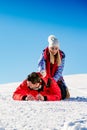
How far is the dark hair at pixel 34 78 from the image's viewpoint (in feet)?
26.5

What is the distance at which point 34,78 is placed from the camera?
8070 mm

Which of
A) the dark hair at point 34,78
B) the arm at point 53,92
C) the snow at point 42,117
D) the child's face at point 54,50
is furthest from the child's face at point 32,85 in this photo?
the snow at point 42,117

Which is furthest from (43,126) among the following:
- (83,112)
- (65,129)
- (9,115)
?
(83,112)

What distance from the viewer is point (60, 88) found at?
8.74 metres

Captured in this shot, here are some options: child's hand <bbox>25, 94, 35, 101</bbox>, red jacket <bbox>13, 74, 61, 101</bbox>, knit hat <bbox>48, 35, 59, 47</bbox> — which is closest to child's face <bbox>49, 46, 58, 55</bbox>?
knit hat <bbox>48, 35, 59, 47</bbox>

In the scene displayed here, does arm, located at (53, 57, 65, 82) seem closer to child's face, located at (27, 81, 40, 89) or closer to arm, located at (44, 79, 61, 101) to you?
arm, located at (44, 79, 61, 101)

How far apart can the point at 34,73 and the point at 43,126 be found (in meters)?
3.33

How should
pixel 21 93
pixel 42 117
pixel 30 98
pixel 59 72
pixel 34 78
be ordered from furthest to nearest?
1. pixel 59 72
2. pixel 21 93
3. pixel 34 78
4. pixel 30 98
5. pixel 42 117

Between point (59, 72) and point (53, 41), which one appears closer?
point (53, 41)

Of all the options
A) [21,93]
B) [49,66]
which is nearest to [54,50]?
[49,66]

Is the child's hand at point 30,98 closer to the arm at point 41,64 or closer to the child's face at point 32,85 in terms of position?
the child's face at point 32,85

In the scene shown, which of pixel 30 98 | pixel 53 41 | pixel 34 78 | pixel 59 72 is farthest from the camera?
pixel 59 72

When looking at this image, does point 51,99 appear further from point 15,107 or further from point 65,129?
point 65,129

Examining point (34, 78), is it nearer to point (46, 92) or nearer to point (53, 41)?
point (46, 92)
